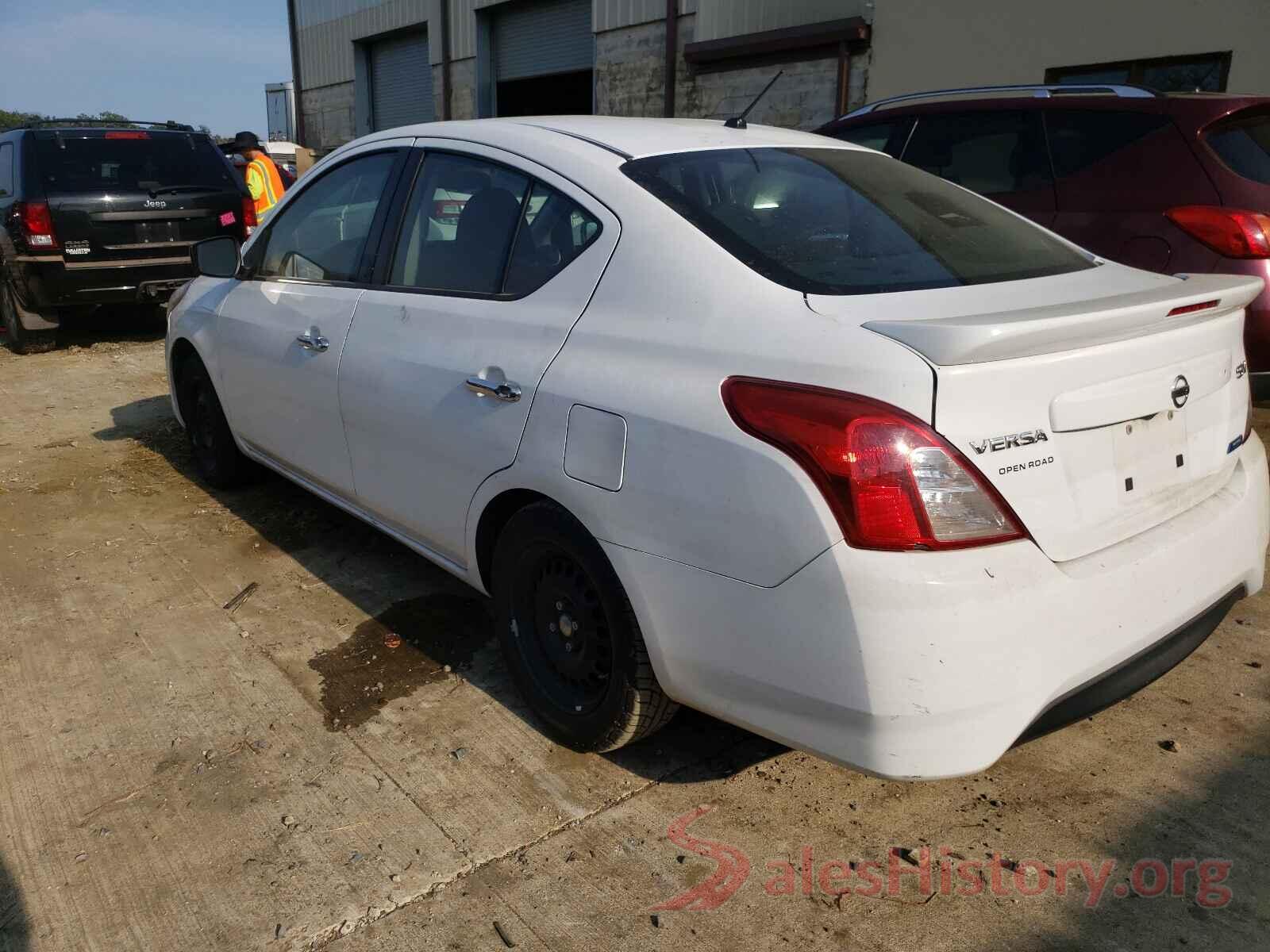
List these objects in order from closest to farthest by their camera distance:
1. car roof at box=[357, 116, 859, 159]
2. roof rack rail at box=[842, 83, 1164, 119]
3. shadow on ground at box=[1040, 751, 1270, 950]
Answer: shadow on ground at box=[1040, 751, 1270, 950], car roof at box=[357, 116, 859, 159], roof rack rail at box=[842, 83, 1164, 119]

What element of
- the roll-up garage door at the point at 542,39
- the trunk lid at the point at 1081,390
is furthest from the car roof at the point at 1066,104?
the roll-up garage door at the point at 542,39

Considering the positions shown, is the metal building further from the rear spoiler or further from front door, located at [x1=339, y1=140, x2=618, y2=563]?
the rear spoiler

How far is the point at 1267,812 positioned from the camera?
96.2 inches

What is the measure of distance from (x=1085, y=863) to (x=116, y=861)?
7.51ft

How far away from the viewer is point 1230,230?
14.2 feet

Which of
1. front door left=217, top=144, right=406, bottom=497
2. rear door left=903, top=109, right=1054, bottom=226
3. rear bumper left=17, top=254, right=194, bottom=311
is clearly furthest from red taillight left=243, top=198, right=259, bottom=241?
rear door left=903, top=109, right=1054, bottom=226

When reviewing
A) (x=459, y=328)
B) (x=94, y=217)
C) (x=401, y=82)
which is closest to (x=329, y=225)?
(x=459, y=328)

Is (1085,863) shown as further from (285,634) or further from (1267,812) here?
(285,634)

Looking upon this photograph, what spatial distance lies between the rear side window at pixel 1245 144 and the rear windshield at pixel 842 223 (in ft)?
7.47

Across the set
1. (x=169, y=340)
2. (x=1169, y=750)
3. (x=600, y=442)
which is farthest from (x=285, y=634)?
(x=1169, y=750)

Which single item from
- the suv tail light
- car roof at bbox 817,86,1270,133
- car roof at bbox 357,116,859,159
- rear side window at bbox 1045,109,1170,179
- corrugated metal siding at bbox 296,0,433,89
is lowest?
the suv tail light

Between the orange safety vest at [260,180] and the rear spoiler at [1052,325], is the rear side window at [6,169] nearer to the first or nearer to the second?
the orange safety vest at [260,180]

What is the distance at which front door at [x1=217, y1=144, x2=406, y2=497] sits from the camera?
136 inches
